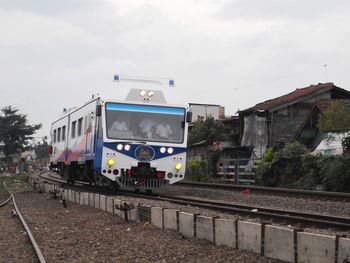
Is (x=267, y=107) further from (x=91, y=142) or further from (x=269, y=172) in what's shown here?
(x=91, y=142)

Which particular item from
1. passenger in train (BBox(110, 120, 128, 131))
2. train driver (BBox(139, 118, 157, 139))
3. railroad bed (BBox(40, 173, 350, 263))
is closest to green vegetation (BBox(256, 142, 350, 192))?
train driver (BBox(139, 118, 157, 139))

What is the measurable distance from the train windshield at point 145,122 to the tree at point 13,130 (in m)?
46.3

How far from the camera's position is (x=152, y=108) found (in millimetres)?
15664

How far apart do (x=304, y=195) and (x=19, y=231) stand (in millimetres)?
9562

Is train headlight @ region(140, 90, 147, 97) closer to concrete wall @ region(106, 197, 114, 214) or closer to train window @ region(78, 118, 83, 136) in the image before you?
train window @ region(78, 118, 83, 136)

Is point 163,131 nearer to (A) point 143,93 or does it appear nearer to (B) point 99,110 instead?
(A) point 143,93

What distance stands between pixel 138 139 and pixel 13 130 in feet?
153

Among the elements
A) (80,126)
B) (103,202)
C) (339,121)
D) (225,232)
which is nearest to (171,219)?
(225,232)

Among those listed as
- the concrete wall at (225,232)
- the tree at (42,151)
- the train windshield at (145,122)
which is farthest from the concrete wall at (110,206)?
the tree at (42,151)

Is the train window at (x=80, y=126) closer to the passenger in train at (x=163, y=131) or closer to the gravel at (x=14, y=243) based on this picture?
the passenger in train at (x=163, y=131)

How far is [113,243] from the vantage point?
339 inches

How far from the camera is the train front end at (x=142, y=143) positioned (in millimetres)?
15164

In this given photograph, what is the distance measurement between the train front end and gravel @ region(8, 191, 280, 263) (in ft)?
9.98

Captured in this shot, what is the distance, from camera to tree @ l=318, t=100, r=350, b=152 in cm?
2142
